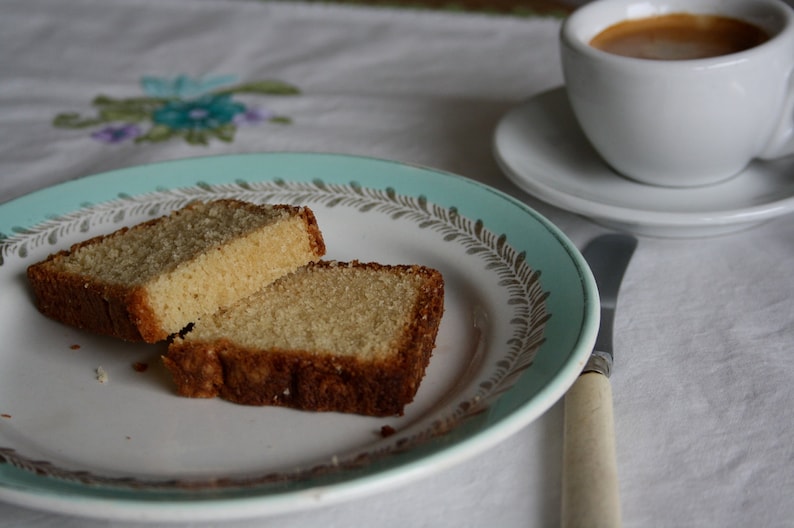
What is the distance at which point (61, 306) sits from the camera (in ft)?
5.37

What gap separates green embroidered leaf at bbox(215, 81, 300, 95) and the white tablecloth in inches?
1.1

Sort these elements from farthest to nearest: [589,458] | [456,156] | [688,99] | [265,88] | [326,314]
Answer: [265,88] → [456,156] → [688,99] → [326,314] → [589,458]

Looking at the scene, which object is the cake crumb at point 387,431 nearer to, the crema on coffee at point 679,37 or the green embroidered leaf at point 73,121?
the crema on coffee at point 679,37

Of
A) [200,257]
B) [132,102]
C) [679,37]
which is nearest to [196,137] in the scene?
[132,102]

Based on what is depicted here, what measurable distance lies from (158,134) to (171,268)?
107 cm

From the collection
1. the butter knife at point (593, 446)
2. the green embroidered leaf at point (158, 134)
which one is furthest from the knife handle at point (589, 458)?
the green embroidered leaf at point (158, 134)

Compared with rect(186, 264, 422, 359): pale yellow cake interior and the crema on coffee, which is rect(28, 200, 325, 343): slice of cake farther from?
the crema on coffee

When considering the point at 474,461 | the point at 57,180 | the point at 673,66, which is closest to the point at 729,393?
the point at 474,461

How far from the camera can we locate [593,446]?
47.6 inches

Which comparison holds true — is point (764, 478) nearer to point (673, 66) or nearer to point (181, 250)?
point (673, 66)

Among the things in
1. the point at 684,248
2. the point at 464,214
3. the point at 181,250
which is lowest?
the point at 684,248

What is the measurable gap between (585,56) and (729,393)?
849mm

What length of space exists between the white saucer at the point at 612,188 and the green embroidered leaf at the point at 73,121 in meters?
1.29

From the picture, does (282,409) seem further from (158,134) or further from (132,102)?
(132,102)
